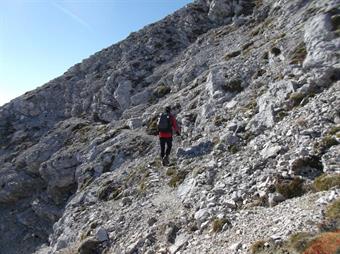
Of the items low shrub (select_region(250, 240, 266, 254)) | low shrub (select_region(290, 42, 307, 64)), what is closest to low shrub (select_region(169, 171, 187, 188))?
low shrub (select_region(250, 240, 266, 254))

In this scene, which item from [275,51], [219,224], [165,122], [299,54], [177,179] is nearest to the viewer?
[219,224]

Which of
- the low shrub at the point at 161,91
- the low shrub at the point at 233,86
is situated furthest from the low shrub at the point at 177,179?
the low shrub at the point at 161,91

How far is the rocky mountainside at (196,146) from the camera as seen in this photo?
1397cm

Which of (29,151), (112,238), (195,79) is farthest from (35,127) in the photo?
(112,238)

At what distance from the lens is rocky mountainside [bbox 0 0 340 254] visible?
45.8 feet

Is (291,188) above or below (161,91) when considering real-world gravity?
below

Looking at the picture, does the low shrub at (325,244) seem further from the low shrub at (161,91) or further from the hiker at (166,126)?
the low shrub at (161,91)

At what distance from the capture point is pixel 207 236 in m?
14.1

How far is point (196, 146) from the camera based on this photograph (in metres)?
24.6

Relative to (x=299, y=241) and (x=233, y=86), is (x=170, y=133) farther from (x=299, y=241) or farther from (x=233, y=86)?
(x=299, y=241)

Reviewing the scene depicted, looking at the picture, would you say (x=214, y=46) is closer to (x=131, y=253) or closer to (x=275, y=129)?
(x=275, y=129)

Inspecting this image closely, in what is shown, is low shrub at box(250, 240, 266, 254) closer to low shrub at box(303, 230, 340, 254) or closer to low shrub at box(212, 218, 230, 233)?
low shrub at box(303, 230, 340, 254)

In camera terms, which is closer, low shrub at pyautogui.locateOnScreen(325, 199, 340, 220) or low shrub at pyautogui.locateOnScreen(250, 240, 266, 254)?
low shrub at pyautogui.locateOnScreen(325, 199, 340, 220)

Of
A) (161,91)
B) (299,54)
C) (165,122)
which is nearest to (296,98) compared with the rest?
(299,54)
